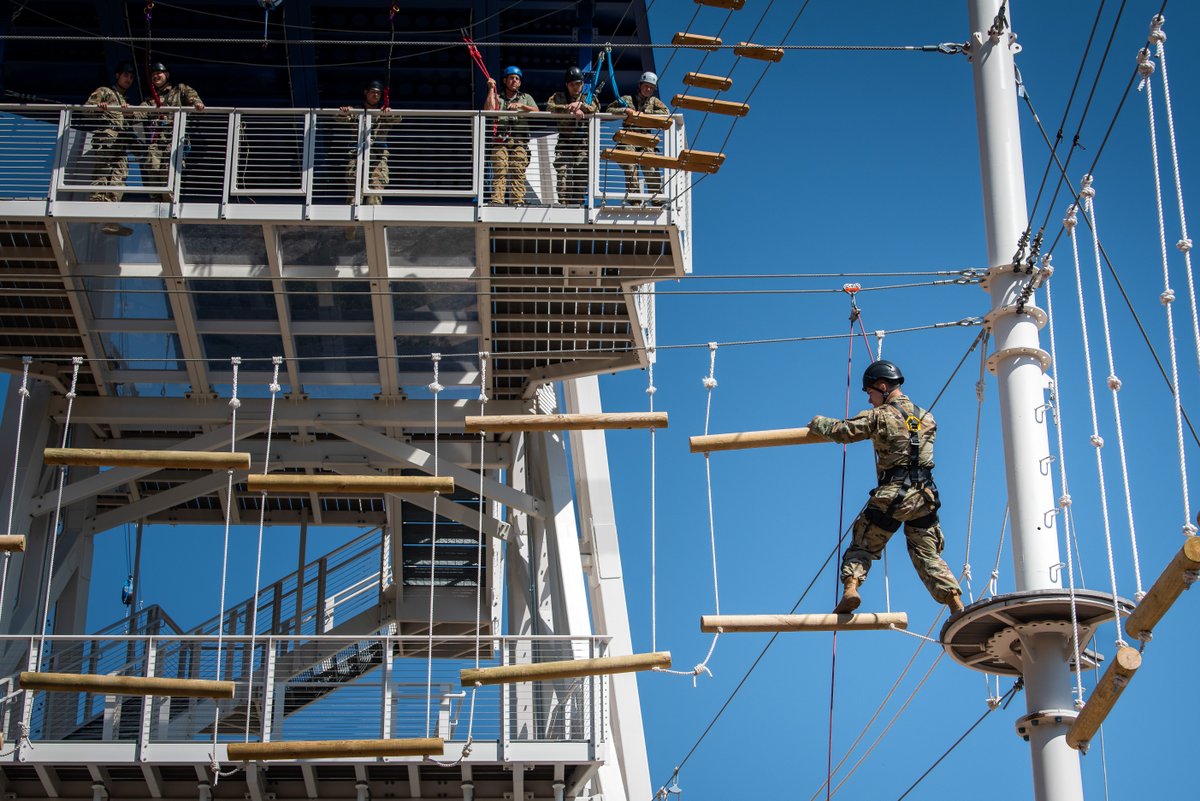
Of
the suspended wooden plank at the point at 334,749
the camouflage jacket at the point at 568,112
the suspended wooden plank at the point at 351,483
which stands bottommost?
the suspended wooden plank at the point at 334,749

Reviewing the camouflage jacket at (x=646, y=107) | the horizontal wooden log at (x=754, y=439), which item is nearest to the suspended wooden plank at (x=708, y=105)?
the camouflage jacket at (x=646, y=107)

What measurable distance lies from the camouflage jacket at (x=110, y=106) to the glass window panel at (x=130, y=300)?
1962mm

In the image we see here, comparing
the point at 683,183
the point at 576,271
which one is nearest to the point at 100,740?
the point at 576,271

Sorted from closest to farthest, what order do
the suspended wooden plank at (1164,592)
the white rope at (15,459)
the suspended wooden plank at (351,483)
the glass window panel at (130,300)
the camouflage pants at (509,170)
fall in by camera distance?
the suspended wooden plank at (1164,592), the suspended wooden plank at (351,483), the camouflage pants at (509,170), the white rope at (15,459), the glass window panel at (130,300)

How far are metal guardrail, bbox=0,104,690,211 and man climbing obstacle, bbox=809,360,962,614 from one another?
585 cm

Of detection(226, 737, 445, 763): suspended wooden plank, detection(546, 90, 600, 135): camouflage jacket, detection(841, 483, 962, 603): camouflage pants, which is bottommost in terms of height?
detection(226, 737, 445, 763): suspended wooden plank

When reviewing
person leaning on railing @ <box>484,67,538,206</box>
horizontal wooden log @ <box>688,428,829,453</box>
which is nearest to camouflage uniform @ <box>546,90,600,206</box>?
person leaning on railing @ <box>484,67,538,206</box>

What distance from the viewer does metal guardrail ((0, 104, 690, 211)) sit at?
24906 millimetres

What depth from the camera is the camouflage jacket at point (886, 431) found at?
64.6 ft

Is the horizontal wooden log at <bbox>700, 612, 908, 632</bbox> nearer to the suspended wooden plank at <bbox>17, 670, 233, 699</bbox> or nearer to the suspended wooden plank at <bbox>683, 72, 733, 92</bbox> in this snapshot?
the suspended wooden plank at <bbox>17, 670, 233, 699</bbox>

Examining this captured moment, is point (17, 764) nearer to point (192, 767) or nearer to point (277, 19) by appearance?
point (192, 767)

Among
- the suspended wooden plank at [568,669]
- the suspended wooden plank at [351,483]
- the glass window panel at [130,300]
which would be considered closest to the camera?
the suspended wooden plank at [568,669]

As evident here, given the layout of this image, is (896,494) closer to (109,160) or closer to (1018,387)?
(1018,387)

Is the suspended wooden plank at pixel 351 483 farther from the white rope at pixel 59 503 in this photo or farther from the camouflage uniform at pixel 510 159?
the camouflage uniform at pixel 510 159
